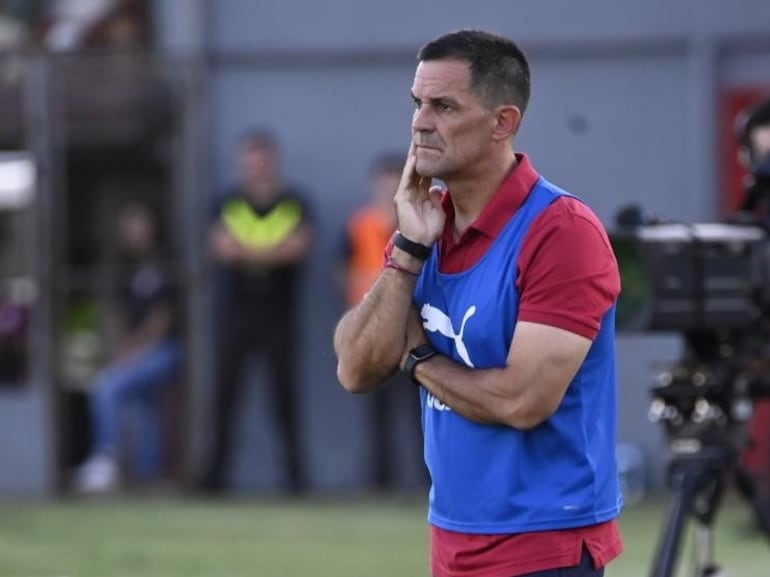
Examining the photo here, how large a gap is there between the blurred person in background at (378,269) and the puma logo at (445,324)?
26.4ft

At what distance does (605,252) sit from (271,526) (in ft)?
23.4

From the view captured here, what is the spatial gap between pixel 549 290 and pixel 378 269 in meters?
8.34

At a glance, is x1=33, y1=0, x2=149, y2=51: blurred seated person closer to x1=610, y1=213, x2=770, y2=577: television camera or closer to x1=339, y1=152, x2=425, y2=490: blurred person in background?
x1=339, y1=152, x2=425, y2=490: blurred person in background

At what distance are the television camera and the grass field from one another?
2.31 meters

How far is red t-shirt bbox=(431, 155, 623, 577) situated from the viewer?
446cm

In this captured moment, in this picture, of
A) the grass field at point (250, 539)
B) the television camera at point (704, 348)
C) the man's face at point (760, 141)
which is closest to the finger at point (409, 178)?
the television camera at point (704, 348)

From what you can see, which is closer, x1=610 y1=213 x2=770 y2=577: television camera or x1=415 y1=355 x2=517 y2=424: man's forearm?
x1=415 y1=355 x2=517 y2=424: man's forearm

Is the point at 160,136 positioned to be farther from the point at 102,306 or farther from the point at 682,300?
the point at 682,300

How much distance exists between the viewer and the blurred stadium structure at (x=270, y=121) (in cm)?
1316

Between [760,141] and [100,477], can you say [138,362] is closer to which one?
[100,477]

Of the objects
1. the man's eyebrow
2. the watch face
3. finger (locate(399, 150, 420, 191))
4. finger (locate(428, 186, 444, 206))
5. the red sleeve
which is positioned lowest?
the watch face

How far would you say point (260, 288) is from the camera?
42.7ft

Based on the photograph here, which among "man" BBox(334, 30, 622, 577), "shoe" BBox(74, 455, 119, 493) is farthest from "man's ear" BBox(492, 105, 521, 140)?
"shoe" BBox(74, 455, 119, 493)

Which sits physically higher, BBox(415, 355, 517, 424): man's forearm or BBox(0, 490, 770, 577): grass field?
BBox(415, 355, 517, 424): man's forearm
